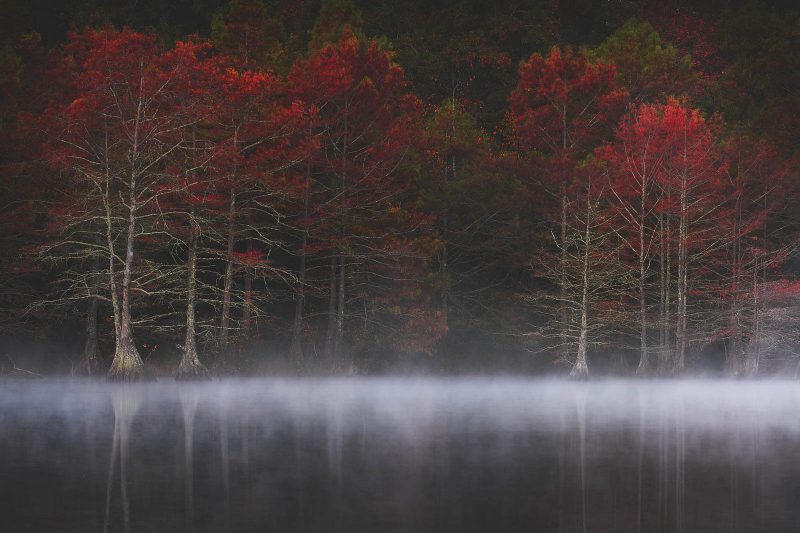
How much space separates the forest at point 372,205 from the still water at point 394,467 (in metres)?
15.0

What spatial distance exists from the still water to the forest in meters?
15.0

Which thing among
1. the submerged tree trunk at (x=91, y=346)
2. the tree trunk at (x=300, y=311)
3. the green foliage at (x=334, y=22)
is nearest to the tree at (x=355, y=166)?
the tree trunk at (x=300, y=311)

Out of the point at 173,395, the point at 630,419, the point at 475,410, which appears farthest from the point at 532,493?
the point at 173,395

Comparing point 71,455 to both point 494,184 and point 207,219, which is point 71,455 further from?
point 494,184

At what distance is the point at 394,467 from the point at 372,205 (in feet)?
102

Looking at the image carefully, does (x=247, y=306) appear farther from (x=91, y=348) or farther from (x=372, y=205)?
(x=372, y=205)

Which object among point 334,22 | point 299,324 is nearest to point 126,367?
point 299,324

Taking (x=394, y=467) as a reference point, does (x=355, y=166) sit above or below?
above

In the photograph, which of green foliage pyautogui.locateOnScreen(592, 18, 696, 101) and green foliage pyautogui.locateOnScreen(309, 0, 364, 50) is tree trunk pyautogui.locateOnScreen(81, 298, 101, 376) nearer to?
green foliage pyautogui.locateOnScreen(309, 0, 364, 50)

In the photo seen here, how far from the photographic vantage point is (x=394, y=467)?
12.8 m

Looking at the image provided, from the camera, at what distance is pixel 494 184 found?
150 ft

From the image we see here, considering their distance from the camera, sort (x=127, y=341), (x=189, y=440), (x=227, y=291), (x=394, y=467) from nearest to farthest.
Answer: (x=394, y=467) → (x=189, y=440) → (x=127, y=341) → (x=227, y=291)

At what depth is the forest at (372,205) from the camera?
123ft

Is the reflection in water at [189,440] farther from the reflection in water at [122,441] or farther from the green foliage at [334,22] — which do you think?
the green foliage at [334,22]
